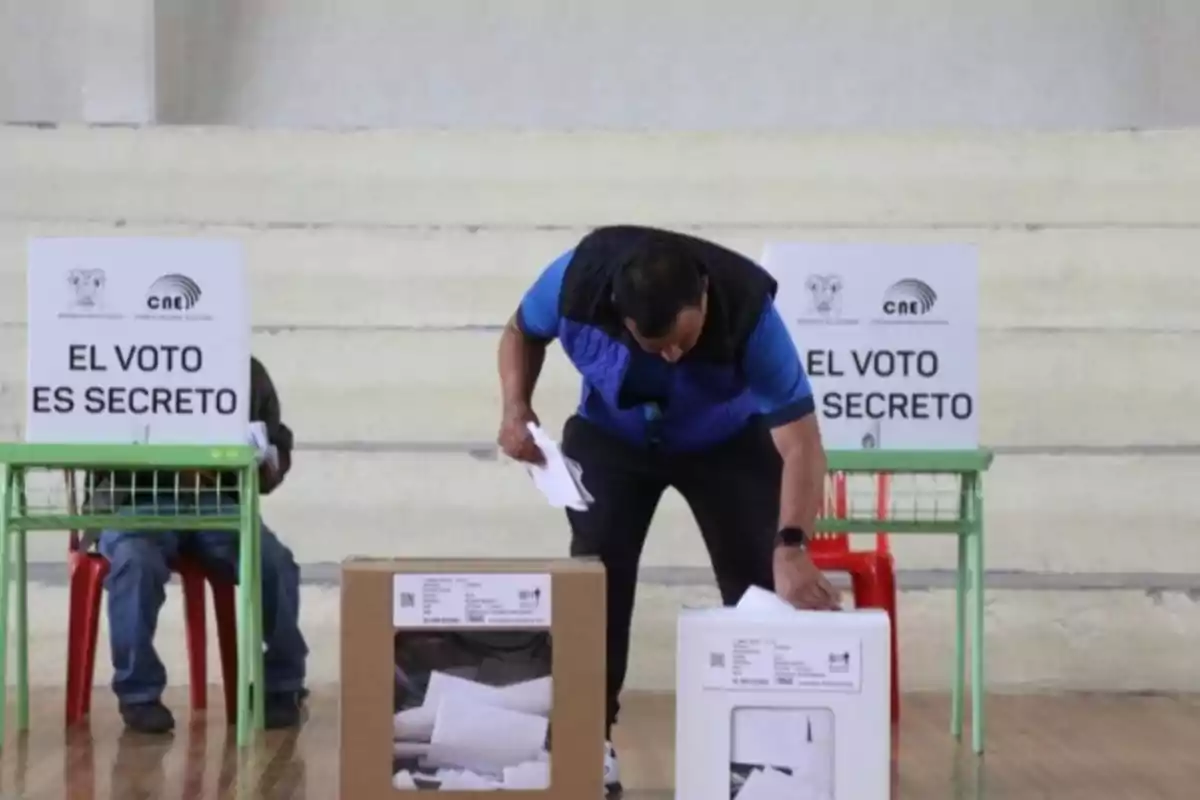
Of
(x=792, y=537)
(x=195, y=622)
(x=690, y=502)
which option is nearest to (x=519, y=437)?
(x=690, y=502)

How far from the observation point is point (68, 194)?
12.9 ft

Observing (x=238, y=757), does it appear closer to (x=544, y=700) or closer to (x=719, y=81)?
(x=544, y=700)

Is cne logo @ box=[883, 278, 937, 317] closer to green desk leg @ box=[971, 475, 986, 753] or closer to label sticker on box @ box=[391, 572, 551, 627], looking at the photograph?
green desk leg @ box=[971, 475, 986, 753]

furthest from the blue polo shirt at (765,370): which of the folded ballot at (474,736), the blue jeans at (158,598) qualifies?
the blue jeans at (158,598)

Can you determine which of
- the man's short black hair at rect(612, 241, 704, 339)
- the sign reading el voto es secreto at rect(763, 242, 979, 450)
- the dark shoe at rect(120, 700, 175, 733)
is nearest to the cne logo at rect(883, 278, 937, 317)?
the sign reading el voto es secreto at rect(763, 242, 979, 450)

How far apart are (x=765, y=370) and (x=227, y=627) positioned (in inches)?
61.3

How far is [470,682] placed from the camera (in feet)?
6.37

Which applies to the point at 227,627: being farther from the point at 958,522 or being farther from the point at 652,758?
the point at 958,522

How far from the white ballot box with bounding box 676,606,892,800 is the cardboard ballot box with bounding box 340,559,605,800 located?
12cm

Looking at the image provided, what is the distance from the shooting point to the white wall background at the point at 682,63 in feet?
14.5

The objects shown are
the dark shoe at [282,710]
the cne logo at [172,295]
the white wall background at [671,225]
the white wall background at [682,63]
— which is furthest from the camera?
the white wall background at [682,63]

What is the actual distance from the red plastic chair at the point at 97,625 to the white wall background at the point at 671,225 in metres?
0.56

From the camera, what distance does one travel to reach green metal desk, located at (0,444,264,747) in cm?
275

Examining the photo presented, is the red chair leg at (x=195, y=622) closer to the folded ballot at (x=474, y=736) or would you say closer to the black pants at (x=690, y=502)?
the black pants at (x=690, y=502)
